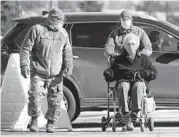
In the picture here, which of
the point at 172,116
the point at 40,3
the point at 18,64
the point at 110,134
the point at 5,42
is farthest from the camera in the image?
the point at 40,3

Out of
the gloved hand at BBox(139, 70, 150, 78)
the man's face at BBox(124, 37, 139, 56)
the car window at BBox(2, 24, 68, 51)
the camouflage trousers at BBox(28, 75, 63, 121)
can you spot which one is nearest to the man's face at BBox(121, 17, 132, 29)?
the man's face at BBox(124, 37, 139, 56)

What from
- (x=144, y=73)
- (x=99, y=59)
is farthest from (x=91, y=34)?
(x=144, y=73)

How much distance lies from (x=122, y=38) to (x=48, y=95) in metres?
1.41

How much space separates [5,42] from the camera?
14.1 meters

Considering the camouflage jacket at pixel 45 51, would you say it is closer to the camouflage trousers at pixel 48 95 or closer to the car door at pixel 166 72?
the camouflage trousers at pixel 48 95

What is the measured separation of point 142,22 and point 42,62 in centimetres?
245

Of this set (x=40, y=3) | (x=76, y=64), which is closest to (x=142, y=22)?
(x=76, y=64)

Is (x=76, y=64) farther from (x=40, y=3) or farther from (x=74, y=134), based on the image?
(x=40, y=3)

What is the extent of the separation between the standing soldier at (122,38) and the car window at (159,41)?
1450 millimetres

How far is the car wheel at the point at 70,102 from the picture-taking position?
13.4 m

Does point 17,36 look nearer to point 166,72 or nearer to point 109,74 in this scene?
point 166,72

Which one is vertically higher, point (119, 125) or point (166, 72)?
point (166, 72)

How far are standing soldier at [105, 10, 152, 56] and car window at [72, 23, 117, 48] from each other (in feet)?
4.97

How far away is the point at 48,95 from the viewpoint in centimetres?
1196
